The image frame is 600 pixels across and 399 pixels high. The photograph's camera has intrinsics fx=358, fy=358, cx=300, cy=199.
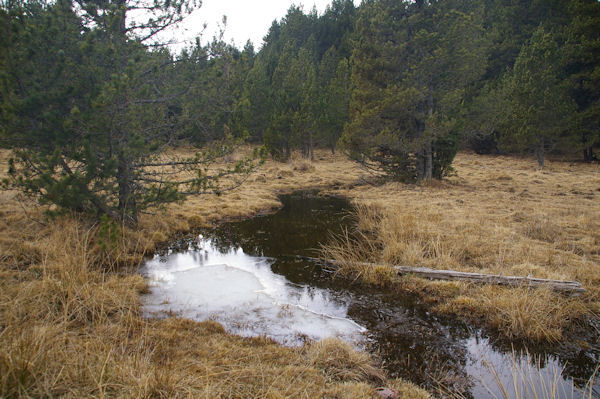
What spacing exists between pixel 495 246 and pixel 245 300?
15.9 ft

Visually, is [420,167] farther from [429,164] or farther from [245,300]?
[245,300]

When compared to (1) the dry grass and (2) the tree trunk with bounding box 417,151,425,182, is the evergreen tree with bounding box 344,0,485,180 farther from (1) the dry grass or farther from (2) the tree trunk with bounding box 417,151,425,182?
(1) the dry grass

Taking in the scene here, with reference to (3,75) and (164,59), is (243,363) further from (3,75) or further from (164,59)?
(164,59)

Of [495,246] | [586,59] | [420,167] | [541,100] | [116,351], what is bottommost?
[495,246]

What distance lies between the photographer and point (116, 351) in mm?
2852

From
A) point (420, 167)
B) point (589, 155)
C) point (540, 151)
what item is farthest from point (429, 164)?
point (589, 155)

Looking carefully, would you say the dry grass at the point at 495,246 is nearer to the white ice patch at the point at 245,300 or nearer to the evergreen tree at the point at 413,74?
the white ice patch at the point at 245,300

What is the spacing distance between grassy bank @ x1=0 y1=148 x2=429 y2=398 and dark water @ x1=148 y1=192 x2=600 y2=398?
51 cm

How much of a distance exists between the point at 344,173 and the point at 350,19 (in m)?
27.3

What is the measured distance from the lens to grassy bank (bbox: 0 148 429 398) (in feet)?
7.10

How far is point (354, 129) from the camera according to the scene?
1416 cm

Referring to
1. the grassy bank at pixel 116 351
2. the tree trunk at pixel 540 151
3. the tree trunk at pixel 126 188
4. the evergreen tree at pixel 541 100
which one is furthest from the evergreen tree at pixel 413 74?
the grassy bank at pixel 116 351

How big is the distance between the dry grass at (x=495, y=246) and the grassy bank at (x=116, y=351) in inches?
87.4

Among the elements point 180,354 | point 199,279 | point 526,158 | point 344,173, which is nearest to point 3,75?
point 199,279
